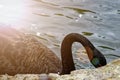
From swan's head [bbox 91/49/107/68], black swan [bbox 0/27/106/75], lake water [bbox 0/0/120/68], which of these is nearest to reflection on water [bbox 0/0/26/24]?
lake water [bbox 0/0/120/68]

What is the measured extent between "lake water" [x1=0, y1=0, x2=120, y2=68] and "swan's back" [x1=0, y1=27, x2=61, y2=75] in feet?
4.44

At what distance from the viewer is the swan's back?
718 cm

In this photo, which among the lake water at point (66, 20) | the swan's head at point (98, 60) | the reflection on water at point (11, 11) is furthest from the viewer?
the reflection on water at point (11, 11)

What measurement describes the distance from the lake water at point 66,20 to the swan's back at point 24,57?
135 centimetres

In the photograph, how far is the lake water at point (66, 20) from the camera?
9.70 m

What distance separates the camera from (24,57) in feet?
23.6

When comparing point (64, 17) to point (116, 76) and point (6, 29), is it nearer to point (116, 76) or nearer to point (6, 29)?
point (6, 29)

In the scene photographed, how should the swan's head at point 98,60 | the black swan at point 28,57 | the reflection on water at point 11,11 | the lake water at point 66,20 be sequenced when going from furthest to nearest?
the reflection on water at point 11,11 < the lake water at point 66,20 < the black swan at point 28,57 < the swan's head at point 98,60

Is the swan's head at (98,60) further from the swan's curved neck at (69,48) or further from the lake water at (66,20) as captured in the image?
the lake water at (66,20)

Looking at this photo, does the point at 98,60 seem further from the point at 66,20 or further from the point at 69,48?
the point at 66,20

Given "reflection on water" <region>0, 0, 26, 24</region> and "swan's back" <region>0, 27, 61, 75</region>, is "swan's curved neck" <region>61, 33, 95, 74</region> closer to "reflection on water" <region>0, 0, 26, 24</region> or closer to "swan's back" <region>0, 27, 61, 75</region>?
"swan's back" <region>0, 27, 61, 75</region>

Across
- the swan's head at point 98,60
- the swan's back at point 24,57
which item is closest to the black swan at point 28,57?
the swan's back at point 24,57

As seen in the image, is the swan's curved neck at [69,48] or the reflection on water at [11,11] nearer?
the swan's curved neck at [69,48]

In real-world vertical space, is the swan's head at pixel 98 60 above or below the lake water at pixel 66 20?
above
